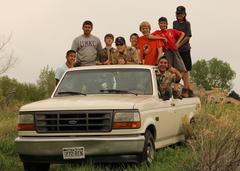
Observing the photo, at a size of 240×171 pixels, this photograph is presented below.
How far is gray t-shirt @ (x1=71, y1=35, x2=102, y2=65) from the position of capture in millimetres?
13266

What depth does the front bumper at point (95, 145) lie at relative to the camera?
8.79 m

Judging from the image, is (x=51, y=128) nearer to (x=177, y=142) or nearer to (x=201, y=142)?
(x=201, y=142)

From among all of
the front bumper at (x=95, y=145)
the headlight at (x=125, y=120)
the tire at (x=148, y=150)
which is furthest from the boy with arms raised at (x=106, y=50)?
the front bumper at (x=95, y=145)

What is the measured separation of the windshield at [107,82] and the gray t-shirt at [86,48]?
2.49 meters

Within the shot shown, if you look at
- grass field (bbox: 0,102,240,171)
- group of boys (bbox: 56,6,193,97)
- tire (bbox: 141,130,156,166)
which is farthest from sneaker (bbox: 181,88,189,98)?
tire (bbox: 141,130,156,166)

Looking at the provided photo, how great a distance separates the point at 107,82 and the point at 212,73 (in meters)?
77.1

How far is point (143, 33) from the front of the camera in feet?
42.5

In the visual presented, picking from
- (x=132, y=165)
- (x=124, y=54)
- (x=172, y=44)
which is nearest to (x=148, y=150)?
(x=132, y=165)

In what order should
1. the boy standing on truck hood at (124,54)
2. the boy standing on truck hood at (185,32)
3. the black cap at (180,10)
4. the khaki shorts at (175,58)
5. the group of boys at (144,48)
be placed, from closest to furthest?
1. the boy standing on truck hood at (124,54)
2. the group of boys at (144,48)
3. the khaki shorts at (175,58)
4. the black cap at (180,10)
5. the boy standing on truck hood at (185,32)

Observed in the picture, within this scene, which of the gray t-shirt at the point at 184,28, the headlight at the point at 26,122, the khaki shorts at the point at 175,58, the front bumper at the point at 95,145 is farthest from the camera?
the gray t-shirt at the point at 184,28

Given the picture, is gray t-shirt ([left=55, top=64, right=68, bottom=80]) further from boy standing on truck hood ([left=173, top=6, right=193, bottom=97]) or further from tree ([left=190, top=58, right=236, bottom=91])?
tree ([left=190, top=58, right=236, bottom=91])

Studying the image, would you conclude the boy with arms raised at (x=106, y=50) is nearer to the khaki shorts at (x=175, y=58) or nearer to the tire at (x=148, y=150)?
the khaki shorts at (x=175, y=58)

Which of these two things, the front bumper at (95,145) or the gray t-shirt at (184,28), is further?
the gray t-shirt at (184,28)

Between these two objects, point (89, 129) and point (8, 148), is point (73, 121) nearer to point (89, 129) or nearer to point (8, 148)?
point (89, 129)
